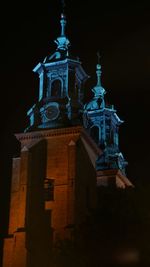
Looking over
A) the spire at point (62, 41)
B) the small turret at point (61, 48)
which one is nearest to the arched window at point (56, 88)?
the small turret at point (61, 48)

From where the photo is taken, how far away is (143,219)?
3400 centimetres

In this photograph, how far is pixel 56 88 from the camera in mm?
46031

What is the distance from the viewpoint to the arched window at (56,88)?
4575 cm

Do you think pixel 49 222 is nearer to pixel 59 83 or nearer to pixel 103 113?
pixel 59 83

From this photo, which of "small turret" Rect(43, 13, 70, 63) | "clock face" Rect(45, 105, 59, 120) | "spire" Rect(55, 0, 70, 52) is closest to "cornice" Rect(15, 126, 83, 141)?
"clock face" Rect(45, 105, 59, 120)

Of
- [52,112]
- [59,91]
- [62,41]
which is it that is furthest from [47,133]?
[62,41]

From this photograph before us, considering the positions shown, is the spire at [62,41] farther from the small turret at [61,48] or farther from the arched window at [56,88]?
the arched window at [56,88]

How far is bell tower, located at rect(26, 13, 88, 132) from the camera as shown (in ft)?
144

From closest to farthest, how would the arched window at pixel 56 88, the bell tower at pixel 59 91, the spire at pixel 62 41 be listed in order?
1. the bell tower at pixel 59 91
2. the arched window at pixel 56 88
3. the spire at pixel 62 41

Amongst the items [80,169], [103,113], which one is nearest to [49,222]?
[80,169]

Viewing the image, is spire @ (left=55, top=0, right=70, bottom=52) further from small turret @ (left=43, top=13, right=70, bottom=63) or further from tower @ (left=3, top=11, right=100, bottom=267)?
tower @ (left=3, top=11, right=100, bottom=267)

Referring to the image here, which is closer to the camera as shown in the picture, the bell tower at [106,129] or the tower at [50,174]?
the tower at [50,174]

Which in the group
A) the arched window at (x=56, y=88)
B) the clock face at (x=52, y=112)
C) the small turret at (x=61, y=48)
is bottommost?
the clock face at (x=52, y=112)

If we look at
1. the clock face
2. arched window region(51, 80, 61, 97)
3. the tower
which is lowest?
the tower
